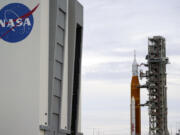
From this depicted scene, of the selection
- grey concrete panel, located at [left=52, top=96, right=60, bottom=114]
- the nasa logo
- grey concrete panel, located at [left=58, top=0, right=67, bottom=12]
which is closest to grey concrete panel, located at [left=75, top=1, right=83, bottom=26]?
grey concrete panel, located at [left=58, top=0, right=67, bottom=12]

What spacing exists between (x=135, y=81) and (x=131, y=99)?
9.14 feet

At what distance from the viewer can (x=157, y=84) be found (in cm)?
6888

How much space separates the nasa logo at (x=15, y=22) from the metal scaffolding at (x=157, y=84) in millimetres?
39796

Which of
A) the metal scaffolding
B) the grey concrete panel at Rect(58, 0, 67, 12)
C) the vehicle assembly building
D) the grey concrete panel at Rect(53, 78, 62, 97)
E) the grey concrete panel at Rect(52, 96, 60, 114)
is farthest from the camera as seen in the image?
the metal scaffolding

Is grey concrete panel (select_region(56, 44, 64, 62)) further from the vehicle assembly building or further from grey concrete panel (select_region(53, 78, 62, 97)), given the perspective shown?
grey concrete panel (select_region(53, 78, 62, 97))

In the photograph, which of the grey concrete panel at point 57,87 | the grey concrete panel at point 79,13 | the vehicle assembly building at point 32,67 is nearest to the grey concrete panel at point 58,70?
the vehicle assembly building at point 32,67

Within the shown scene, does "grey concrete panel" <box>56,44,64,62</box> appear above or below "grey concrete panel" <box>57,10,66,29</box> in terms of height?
below

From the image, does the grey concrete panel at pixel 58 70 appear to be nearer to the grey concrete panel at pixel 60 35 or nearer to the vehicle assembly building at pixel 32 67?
the vehicle assembly building at pixel 32 67

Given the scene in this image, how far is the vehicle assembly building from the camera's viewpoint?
30.0 m

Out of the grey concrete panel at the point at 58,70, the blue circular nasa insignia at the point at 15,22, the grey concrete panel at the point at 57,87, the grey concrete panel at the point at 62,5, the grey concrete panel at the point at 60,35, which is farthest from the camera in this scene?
the grey concrete panel at the point at 62,5

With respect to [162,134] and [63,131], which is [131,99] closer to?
[162,134]

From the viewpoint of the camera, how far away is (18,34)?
1227 inches

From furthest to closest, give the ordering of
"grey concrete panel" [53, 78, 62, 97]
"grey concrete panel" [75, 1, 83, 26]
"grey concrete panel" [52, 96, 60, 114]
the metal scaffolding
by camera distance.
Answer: the metal scaffolding → "grey concrete panel" [75, 1, 83, 26] → "grey concrete panel" [53, 78, 62, 97] → "grey concrete panel" [52, 96, 60, 114]

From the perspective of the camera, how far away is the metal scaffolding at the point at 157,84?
68.1m
